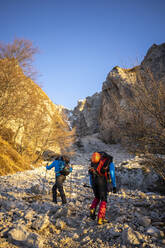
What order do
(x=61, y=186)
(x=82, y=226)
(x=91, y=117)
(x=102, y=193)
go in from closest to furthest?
(x=82, y=226) < (x=102, y=193) < (x=61, y=186) < (x=91, y=117)

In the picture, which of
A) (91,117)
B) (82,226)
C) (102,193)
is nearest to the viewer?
(82,226)

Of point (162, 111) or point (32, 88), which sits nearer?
point (162, 111)

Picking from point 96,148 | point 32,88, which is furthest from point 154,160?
point 96,148

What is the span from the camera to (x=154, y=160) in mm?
4578

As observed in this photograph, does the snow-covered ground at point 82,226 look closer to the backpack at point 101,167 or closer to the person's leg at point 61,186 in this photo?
the person's leg at point 61,186

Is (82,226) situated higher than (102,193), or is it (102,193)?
(102,193)

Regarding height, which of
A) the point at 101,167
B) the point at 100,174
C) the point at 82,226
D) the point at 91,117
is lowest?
the point at 82,226

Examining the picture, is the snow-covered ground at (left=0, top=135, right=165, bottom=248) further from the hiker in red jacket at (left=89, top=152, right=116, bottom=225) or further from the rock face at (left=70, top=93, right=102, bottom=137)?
the rock face at (left=70, top=93, right=102, bottom=137)

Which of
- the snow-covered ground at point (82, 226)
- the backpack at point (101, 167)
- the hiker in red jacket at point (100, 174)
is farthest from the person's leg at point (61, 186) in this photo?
the backpack at point (101, 167)

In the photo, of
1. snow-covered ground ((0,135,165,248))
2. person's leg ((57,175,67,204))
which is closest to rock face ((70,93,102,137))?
person's leg ((57,175,67,204))

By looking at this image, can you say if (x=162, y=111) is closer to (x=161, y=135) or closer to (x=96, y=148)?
(x=161, y=135)

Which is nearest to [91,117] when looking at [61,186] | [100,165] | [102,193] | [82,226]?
[61,186]

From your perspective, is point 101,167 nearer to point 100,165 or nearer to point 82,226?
point 100,165

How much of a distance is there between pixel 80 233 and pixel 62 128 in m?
15.6
